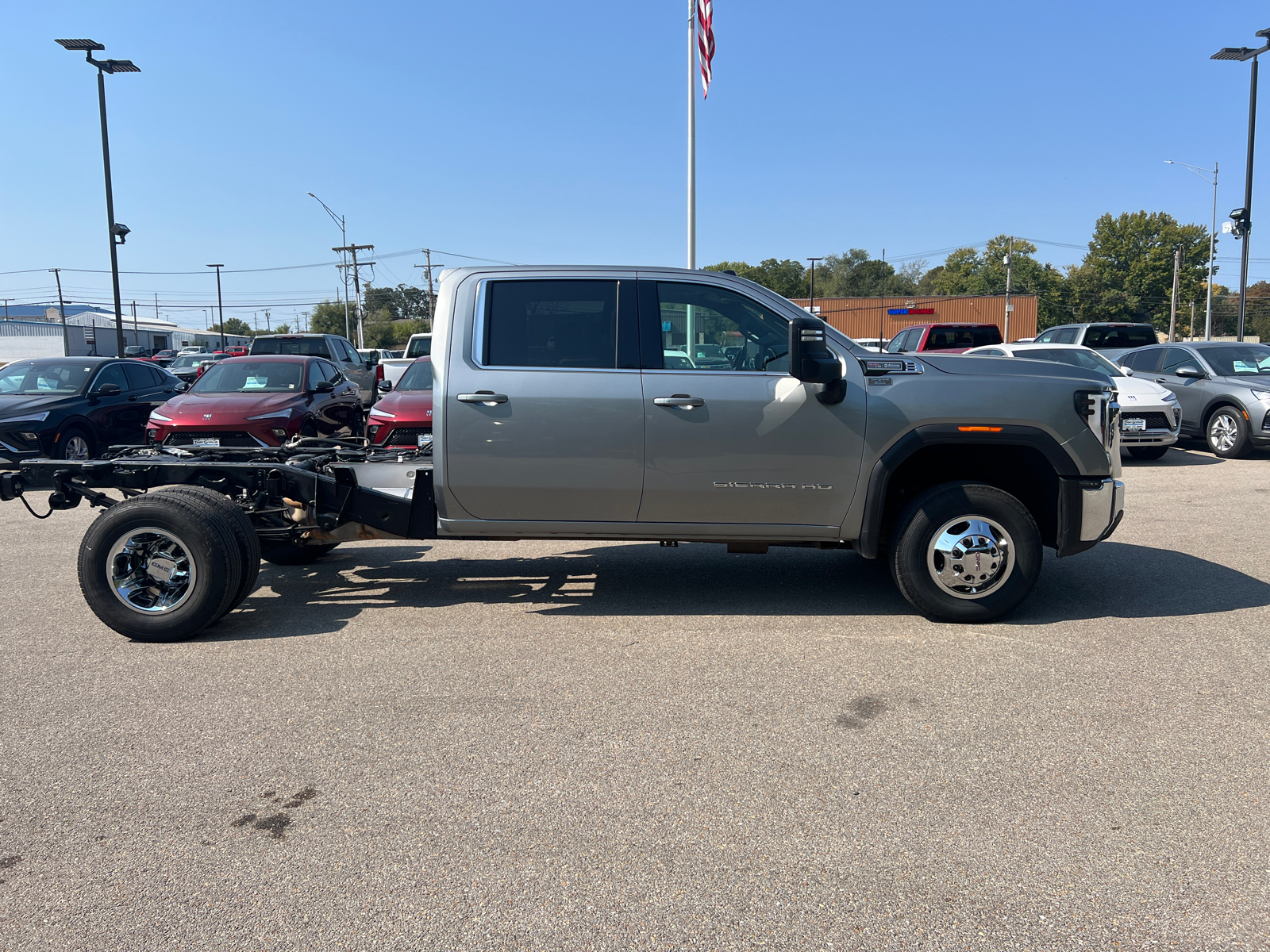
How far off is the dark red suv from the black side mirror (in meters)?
14.1

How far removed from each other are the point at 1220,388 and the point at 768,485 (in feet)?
37.3

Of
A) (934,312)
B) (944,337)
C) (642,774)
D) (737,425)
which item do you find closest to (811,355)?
(737,425)

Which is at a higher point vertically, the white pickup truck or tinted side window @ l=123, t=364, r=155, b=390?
the white pickup truck

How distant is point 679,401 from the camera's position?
5.28 metres

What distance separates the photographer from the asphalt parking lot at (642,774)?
9.00ft

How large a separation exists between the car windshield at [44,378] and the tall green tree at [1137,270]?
106m

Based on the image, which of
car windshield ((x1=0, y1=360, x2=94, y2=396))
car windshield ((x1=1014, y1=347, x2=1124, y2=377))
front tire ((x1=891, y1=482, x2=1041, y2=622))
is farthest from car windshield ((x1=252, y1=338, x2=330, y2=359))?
front tire ((x1=891, y1=482, x2=1041, y2=622))

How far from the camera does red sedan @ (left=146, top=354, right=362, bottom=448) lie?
411 inches

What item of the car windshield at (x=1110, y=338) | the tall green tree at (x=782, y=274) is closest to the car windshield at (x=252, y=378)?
the car windshield at (x=1110, y=338)

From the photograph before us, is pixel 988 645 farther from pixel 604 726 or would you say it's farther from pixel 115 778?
pixel 115 778

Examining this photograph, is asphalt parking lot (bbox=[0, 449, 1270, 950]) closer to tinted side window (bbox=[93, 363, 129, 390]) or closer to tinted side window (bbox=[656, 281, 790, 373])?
tinted side window (bbox=[656, 281, 790, 373])

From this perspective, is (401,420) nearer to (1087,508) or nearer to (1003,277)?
(1087,508)

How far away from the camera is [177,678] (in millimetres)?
4723

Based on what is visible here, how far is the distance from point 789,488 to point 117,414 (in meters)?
11.8
